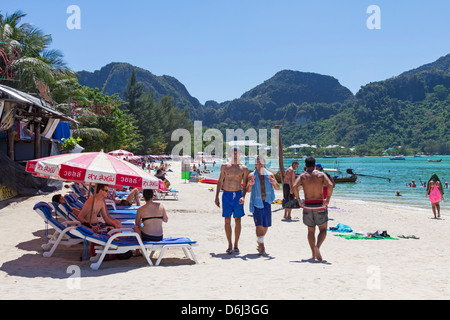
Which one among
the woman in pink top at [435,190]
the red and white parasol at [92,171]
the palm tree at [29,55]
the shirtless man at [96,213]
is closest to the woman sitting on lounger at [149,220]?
the red and white parasol at [92,171]

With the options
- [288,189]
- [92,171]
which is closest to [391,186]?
[288,189]

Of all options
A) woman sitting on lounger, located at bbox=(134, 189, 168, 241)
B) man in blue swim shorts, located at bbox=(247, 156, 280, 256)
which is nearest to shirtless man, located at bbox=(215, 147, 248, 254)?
man in blue swim shorts, located at bbox=(247, 156, 280, 256)

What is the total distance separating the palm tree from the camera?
61.6 ft

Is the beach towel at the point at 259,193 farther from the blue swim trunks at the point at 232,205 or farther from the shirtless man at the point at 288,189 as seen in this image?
the shirtless man at the point at 288,189

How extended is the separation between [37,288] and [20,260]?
1.52 metres

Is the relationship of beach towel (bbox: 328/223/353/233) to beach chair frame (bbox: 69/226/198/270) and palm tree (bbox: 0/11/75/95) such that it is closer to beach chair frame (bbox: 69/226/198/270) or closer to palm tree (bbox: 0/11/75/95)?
beach chair frame (bbox: 69/226/198/270)

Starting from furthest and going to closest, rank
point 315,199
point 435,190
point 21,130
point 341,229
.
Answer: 1. point 21,130
2. point 435,190
3. point 341,229
4. point 315,199

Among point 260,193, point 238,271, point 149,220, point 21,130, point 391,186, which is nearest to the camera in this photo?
point 238,271

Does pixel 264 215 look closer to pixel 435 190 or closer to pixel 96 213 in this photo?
pixel 96 213

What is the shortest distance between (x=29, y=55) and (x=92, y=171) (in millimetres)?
21053

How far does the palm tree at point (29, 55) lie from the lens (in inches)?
739

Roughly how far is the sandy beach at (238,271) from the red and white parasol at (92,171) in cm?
110

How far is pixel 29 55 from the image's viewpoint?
22312mm
